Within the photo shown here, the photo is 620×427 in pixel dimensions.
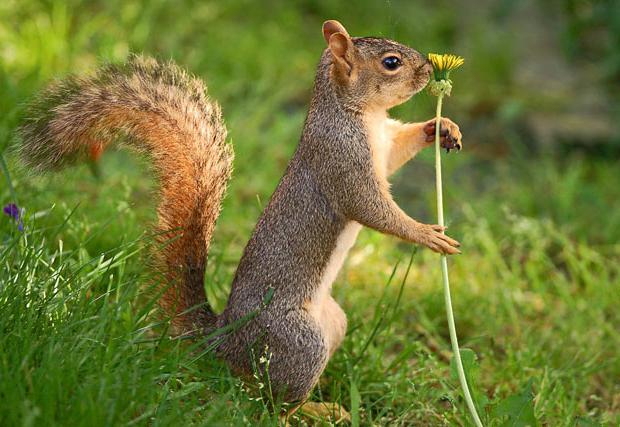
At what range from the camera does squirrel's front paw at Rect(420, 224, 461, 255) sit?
2238mm

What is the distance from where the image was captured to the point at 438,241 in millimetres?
2250

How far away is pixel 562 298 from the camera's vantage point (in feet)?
11.3

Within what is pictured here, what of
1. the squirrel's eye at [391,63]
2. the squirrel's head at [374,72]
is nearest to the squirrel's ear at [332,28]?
the squirrel's head at [374,72]

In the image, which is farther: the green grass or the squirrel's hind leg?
the squirrel's hind leg

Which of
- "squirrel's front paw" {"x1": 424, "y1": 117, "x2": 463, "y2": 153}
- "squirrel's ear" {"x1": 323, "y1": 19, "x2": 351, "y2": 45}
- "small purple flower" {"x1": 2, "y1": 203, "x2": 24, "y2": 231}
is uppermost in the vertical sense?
"squirrel's ear" {"x1": 323, "y1": 19, "x2": 351, "y2": 45}

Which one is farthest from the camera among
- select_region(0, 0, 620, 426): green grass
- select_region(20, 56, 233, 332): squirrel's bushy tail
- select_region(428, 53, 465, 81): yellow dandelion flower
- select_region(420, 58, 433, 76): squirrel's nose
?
select_region(420, 58, 433, 76): squirrel's nose

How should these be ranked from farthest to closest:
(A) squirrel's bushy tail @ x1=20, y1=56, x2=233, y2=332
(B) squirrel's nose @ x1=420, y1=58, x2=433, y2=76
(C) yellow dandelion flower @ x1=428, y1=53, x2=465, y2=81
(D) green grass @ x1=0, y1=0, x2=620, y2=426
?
1. (B) squirrel's nose @ x1=420, y1=58, x2=433, y2=76
2. (A) squirrel's bushy tail @ x1=20, y1=56, x2=233, y2=332
3. (C) yellow dandelion flower @ x1=428, y1=53, x2=465, y2=81
4. (D) green grass @ x1=0, y1=0, x2=620, y2=426

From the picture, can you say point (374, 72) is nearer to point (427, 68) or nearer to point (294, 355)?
point (427, 68)

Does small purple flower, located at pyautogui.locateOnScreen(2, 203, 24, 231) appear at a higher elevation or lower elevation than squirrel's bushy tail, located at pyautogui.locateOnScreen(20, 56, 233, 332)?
lower

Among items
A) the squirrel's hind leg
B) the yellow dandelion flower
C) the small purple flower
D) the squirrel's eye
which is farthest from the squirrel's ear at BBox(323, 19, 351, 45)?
the small purple flower

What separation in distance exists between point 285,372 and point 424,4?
17.3 ft

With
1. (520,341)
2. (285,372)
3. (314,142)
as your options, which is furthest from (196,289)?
(520,341)

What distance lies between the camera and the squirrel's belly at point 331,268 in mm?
2324

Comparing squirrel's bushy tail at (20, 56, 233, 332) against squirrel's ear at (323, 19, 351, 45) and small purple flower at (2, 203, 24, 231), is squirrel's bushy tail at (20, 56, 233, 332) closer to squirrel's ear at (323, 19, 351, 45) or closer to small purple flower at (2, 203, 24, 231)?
small purple flower at (2, 203, 24, 231)
